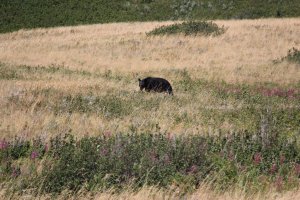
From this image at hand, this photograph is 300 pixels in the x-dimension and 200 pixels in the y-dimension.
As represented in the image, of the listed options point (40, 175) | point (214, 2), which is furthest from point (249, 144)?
Result: point (214, 2)

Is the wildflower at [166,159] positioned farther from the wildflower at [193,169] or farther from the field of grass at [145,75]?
the field of grass at [145,75]

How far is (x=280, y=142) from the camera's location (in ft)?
25.3

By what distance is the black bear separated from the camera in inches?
622

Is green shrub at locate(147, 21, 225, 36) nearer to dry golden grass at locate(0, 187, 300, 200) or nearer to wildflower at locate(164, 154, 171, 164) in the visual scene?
wildflower at locate(164, 154, 171, 164)

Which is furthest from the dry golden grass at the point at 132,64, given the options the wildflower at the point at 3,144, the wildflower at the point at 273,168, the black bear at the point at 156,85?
the wildflower at the point at 273,168

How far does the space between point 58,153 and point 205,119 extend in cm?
486

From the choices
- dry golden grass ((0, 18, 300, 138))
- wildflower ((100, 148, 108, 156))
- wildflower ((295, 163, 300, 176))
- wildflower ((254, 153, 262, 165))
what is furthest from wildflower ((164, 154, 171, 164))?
dry golden grass ((0, 18, 300, 138))

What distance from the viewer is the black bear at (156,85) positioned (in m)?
15.8

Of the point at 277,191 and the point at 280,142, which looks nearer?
the point at 277,191

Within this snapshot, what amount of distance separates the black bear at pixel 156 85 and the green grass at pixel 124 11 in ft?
118

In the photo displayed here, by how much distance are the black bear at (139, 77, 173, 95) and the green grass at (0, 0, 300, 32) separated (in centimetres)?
3602

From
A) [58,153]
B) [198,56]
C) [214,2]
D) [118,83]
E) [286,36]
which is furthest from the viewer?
[214,2]

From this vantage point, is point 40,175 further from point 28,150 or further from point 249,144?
point 249,144

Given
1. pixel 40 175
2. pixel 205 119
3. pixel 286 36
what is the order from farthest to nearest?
1. pixel 286 36
2. pixel 205 119
3. pixel 40 175
